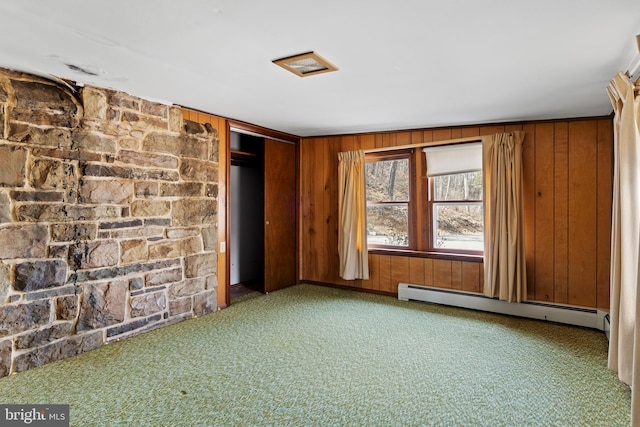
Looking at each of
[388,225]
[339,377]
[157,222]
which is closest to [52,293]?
[157,222]

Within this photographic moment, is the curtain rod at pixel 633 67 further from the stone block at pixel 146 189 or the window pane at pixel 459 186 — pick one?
the stone block at pixel 146 189

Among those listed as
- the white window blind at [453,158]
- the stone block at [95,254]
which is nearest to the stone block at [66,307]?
the stone block at [95,254]

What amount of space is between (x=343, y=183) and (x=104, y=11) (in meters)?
3.45

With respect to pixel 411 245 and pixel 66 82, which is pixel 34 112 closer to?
pixel 66 82

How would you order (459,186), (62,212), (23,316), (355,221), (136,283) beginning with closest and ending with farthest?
(23,316) → (62,212) → (136,283) → (459,186) → (355,221)

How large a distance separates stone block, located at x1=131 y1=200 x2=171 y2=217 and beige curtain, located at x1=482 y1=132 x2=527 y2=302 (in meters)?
3.42

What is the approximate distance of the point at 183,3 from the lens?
1.73 meters

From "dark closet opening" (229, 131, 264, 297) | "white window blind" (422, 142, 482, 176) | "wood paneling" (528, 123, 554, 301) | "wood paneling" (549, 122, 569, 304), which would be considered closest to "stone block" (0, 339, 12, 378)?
"dark closet opening" (229, 131, 264, 297)

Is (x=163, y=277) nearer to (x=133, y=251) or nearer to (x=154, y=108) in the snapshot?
(x=133, y=251)

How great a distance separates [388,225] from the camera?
4.86 m

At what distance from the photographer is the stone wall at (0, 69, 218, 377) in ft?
8.46

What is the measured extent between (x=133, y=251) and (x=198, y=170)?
1051 mm

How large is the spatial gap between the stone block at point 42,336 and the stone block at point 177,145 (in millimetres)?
1640

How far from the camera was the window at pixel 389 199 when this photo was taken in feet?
15.4
